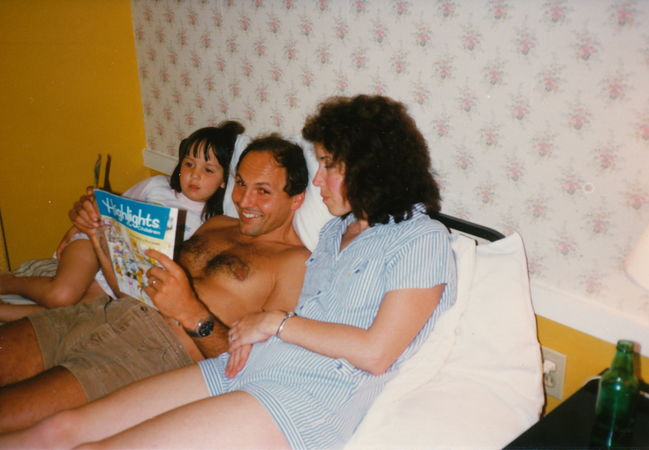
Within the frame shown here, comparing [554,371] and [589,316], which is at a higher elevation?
[589,316]

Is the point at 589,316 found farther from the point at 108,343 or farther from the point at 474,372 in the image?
the point at 108,343

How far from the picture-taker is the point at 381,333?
1.23m

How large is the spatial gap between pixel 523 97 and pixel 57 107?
231 cm

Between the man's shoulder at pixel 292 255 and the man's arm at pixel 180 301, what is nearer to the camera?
the man's arm at pixel 180 301

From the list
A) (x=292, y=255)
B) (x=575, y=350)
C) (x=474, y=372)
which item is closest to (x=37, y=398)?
(x=292, y=255)

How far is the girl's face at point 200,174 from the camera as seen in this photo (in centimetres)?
209

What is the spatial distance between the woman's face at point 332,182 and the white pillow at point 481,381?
1.19ft

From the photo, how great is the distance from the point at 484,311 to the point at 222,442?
2.41ft

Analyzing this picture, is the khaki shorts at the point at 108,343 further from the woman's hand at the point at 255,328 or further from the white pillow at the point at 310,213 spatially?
the white pillow at the point at 310,213

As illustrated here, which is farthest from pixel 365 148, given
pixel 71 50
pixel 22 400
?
pixel 71 50

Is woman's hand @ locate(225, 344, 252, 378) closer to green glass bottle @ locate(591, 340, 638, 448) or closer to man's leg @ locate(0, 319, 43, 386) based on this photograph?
man's leg @ locate(0, 319, 43, 386)

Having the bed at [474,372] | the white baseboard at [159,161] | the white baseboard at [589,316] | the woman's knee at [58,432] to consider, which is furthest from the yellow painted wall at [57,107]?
the white baseboard at [589,316]

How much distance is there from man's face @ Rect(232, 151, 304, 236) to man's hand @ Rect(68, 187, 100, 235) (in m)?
0.46

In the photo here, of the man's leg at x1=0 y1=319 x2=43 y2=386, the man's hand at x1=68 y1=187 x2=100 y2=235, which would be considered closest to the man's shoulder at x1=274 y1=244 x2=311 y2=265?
the man's hand at x1=68 y1=187 x2=100 y2=235
